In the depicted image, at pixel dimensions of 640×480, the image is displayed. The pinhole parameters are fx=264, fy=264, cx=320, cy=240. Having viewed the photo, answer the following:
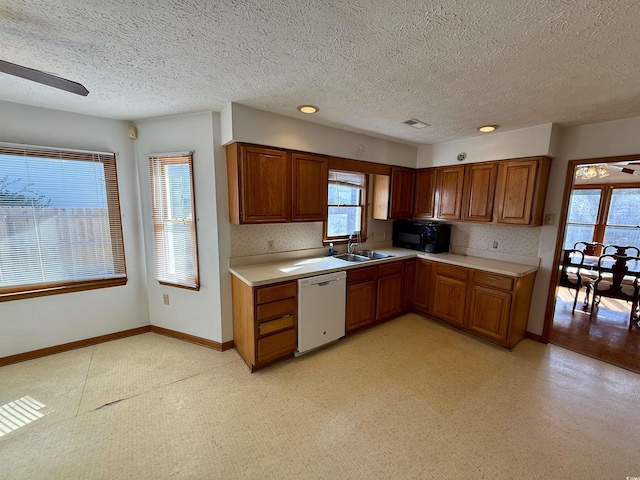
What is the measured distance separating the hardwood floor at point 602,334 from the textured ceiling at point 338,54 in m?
2.47

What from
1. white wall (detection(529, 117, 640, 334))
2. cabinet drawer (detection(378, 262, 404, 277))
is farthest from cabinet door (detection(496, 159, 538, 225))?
cabinet drawer (detection(378, 262, 404, 277))

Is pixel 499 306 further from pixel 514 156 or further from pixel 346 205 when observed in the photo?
pixel 346 205

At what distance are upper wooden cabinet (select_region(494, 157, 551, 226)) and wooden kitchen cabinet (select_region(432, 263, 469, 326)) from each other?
31.7 inches

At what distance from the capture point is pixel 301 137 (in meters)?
2.85

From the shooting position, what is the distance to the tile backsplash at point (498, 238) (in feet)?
10.5

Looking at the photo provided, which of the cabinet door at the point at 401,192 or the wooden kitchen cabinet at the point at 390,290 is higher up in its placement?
the cabinet door at the point at 401,192

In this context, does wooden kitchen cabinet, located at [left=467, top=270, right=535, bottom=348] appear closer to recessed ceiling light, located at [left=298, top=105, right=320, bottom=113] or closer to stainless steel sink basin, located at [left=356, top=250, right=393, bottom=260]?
stainless steel sink basin, located at [left=356, top=250, right=393, bottom=260]

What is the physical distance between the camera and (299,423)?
1.96m

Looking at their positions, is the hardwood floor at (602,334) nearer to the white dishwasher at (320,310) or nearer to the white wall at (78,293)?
the white dishwasher at (320,310)

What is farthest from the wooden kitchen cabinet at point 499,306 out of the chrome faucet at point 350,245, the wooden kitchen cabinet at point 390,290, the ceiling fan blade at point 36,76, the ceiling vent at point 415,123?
the ceiling fan blade at point 36,76

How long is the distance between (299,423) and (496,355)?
7.37 ft

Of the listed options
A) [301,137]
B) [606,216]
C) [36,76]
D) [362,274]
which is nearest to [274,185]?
[301,137]

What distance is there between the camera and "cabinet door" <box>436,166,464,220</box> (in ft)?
11.6

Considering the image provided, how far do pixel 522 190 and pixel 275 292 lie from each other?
2.93 m
